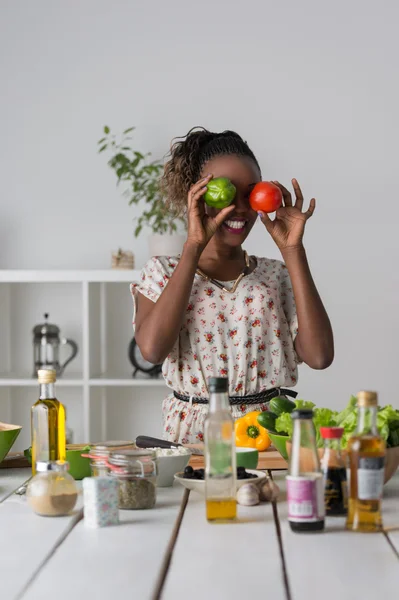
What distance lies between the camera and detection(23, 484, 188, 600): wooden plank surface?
1060mm

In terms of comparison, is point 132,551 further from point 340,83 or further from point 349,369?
point 340,83

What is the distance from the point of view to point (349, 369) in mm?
4055

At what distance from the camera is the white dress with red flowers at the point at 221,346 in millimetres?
2334

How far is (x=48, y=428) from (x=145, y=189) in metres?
2.56

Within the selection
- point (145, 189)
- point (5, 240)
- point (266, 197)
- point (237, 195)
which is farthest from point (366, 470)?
point (5, 240)

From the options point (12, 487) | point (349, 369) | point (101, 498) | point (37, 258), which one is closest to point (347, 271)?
point (349, 369)

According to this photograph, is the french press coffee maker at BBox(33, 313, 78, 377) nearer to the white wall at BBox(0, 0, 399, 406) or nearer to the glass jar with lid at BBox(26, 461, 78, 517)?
the white wall at BBox(0, 0, 399, 406)

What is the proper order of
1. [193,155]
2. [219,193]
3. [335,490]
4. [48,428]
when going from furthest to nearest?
[193,155]
[219,193]
[48,428]
[335,490]

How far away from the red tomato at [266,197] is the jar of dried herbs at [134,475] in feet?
2.91

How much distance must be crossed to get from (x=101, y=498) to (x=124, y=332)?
2.87 metres

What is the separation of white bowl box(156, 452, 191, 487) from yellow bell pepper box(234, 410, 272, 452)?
0.37 meters

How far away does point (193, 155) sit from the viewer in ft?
7.94

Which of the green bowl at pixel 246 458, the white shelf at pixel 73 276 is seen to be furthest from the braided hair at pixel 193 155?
the white shelf at pixel 73 276

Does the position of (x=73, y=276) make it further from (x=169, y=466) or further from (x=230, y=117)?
(x=169, y=466)
